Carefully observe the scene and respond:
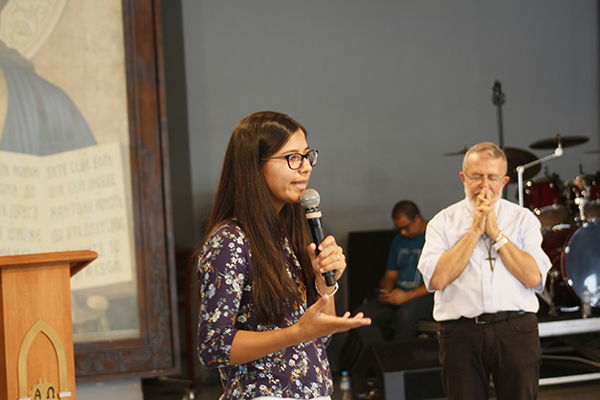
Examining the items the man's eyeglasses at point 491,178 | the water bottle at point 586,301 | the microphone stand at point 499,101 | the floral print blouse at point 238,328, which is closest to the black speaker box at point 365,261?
the microphone stand at point 499,101

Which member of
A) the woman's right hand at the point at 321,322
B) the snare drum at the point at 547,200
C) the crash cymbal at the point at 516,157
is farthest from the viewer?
the crash cymbal at the point at 516,157

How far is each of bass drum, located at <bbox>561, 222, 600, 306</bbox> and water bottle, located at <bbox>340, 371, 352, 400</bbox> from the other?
1894 mm

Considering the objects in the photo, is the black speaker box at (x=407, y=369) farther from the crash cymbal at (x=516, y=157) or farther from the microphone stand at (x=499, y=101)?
the microphone stand at (x=499, y=101)

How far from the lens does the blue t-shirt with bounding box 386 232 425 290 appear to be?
5023 millimetres

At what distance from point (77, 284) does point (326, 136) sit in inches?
114

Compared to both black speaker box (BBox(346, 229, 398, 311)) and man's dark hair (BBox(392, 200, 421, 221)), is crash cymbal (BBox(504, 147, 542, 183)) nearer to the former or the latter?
man's dark hair (BBox(392, 200, 421, 221))

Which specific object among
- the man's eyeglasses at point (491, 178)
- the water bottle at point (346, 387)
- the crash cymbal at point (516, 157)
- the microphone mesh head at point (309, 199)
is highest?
the crash cymbal at point (516, 157)

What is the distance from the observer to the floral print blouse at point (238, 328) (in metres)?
1.29

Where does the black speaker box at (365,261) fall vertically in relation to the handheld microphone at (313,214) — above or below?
below

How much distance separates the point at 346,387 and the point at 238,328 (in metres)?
3.43

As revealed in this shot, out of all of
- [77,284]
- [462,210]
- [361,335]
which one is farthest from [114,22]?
[361,335]

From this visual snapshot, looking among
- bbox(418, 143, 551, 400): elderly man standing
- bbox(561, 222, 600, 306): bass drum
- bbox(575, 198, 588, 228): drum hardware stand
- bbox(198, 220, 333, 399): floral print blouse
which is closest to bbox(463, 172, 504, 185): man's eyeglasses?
bbox(418, 143, 551, 400): elderly man standing

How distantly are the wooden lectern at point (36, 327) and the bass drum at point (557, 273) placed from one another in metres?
3.84

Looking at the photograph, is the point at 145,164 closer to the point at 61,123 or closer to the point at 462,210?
the point at 61,123
